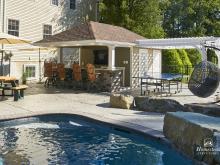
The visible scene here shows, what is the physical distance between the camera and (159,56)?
2466 centimetres

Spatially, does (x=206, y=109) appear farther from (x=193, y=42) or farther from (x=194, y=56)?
(x=194, y=56)

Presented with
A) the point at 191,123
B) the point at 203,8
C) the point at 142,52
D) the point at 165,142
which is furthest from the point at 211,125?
the point at 203,8

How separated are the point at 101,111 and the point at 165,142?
4619 mm

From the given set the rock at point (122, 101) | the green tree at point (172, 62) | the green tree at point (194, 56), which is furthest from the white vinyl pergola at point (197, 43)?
the green tree at point (194, 56)

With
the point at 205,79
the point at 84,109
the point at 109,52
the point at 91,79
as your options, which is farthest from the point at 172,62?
the point at 84,109

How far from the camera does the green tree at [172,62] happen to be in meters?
29.8

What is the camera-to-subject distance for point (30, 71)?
24.2m

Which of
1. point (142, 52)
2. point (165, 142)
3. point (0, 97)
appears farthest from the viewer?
point (142, 52)

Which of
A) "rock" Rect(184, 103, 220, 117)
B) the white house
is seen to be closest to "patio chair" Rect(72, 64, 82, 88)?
the white house

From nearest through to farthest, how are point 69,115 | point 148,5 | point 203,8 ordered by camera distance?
point 69,115 < point 148,5 < point 203,8

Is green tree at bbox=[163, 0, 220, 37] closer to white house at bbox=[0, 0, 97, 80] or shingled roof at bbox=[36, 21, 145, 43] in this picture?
white house at bbox=[0, 0, 97, 80]

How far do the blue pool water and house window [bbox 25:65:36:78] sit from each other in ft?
41.1

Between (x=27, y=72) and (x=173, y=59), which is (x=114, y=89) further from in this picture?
(x=173, y=59)

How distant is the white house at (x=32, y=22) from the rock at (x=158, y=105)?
10887 mm
